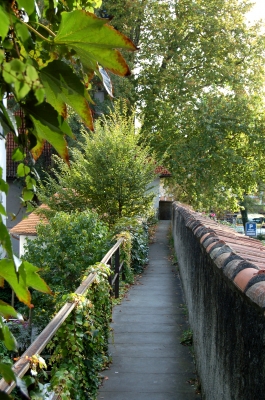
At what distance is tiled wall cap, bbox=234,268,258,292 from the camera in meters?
2.93

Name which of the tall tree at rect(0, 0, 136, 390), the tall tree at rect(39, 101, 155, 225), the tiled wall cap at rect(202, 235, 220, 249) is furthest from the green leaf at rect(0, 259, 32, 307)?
the tall tree at rect(39, 101, 155, 225)

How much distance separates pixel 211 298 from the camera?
5.22m

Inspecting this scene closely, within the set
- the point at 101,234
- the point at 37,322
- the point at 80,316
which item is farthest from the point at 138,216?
the point at 80,316

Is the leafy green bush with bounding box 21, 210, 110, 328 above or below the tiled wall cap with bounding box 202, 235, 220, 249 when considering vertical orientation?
below

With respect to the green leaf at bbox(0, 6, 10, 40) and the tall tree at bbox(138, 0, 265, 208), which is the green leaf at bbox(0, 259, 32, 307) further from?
the tall tree at bbox(138, 0, 265, 208)

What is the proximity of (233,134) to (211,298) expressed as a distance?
26188 mm

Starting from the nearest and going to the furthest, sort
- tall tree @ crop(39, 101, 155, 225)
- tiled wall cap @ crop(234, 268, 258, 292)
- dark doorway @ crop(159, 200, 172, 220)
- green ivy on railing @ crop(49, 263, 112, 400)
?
tiled wall cap @ crop(234, 268, 258, 292), green ivy on railing @ crop(49, 263, 112, 400), tall tree @ crop(39, 101, 155, 225), dark doorway @ crop(159, 200, 172, 220)

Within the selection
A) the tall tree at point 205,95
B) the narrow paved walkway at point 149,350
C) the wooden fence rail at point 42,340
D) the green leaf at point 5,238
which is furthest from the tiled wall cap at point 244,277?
the tall tree at point 205,95

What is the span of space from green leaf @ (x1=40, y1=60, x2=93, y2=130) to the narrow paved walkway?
5.52 metres

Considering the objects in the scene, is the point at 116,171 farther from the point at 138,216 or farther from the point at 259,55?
the point at 259,55

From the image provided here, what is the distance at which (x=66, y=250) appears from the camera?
10.8 meters

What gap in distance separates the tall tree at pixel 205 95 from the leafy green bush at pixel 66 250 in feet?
61.8

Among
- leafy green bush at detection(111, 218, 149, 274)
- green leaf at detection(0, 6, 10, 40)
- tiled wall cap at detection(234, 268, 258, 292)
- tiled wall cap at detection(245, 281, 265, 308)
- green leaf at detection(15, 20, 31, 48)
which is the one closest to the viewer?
green leaf at detection(0, 6, 10, 40)

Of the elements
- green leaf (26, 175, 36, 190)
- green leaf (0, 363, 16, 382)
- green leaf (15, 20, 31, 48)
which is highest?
green leaf (15, 20, 31, 48)
